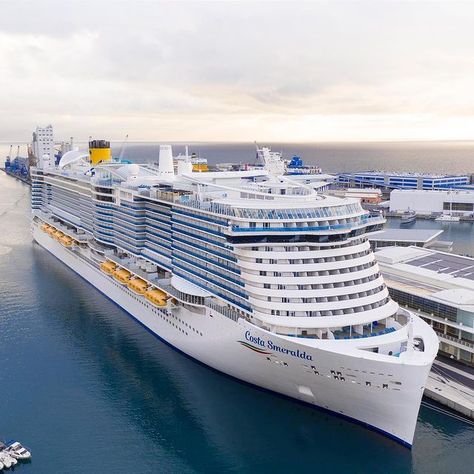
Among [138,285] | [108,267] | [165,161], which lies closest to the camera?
[138,285]

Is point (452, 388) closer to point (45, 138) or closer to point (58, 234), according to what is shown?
point (58, 234)

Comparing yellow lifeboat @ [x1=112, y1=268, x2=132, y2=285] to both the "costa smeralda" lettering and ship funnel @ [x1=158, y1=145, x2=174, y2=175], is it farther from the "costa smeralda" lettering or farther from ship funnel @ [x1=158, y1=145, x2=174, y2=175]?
the "costa smeralda" lettering

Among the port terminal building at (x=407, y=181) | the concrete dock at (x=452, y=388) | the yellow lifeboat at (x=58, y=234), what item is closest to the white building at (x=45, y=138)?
the yellow lifeboat at (x=58, y=234)

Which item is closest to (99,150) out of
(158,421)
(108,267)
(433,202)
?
(108,267)

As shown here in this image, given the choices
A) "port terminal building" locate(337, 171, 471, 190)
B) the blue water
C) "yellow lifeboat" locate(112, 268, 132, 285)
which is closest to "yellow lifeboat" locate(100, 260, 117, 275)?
"yellow lifeboat" locate(112, 268, 132, 285)

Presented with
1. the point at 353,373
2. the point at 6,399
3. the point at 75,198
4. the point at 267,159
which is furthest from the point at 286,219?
the point at 267,159

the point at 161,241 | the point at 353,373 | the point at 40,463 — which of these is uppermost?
the point at 161,241

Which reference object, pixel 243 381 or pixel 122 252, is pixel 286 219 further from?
pixel 122 252
